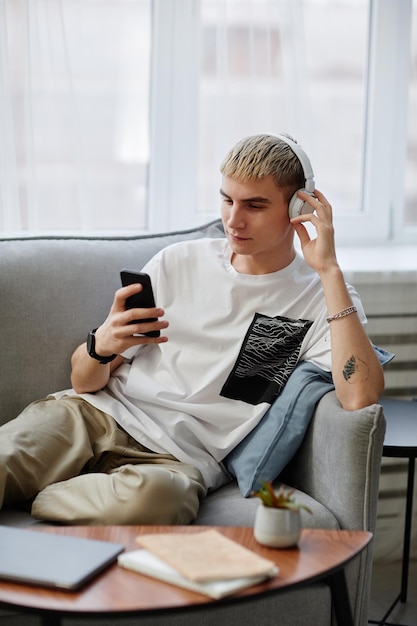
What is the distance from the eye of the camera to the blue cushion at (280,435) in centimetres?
178

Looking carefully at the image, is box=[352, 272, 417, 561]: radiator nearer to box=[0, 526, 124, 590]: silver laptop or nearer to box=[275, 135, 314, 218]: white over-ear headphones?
box=[275, 135, 314, 218]: white over-ear headphones

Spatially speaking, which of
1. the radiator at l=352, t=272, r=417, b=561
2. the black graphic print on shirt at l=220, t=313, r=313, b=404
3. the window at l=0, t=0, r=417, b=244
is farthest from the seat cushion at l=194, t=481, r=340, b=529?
the window at l=0, t=0, r=417, b=244

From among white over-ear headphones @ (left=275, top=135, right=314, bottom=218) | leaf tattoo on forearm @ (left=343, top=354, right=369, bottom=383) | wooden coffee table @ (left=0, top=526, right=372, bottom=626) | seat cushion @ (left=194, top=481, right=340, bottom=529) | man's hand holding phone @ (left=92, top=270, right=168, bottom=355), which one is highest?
white over-ear headphones @ (left=275, top=135, right=314, bottom=218)

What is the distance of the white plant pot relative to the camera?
1.25m

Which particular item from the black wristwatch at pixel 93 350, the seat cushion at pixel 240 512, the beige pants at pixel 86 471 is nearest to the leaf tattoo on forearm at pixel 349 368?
the seat cushion at pixel 240 512

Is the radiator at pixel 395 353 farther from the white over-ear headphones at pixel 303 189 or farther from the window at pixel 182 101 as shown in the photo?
the white over-ear headphones at pixel 303 189

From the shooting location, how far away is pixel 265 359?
1.91 meters

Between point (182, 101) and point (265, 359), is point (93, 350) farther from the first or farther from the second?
point (182, 101)

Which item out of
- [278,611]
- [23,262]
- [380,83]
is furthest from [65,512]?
[380,83]

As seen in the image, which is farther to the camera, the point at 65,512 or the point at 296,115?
the point at 296,115

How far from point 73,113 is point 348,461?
1319 mm

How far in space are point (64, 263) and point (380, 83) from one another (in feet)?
4.46

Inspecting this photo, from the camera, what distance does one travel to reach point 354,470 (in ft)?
5.36

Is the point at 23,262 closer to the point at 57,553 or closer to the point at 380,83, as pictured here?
the point at 57,553
